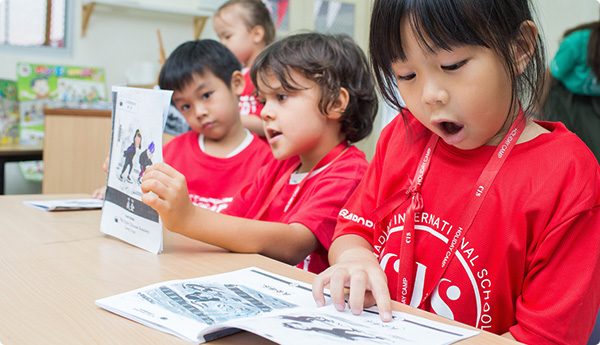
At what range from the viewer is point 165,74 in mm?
1706

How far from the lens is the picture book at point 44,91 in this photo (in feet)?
10.4

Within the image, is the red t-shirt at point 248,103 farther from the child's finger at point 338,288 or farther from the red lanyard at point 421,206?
the child's finger at point 338,288

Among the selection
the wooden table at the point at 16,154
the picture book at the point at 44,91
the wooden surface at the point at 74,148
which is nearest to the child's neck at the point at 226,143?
the wooden surface at the point at 74,148

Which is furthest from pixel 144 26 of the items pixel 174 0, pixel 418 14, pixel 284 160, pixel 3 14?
pixel 418 14

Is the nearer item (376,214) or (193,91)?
(376,214)

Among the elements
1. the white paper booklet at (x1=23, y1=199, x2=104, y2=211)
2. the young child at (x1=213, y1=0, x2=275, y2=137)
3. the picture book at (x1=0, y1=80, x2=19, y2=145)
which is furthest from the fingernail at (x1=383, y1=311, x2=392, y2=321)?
the picture book at (x1=0, y1=80, x2=19, y2=145)

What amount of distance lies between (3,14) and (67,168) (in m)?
1.17

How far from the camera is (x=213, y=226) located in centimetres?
99

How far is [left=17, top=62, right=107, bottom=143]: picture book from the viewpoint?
3.17m

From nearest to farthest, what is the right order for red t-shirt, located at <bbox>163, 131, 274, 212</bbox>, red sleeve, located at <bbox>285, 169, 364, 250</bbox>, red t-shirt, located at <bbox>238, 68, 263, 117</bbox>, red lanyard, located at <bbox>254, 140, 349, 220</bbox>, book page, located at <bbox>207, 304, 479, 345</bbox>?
book page, located at <bbox>207, 304, 479, 345</bbox> → red sleeve, located at <bbox>285, 169, 364, 250</bbox> → red lanyard, located at <bbox>254, 140, 349, 220</bbox> → red t-shirt, located at <bbox>163, 131, 274, 212</bbox> → red t-shirt, located at <bbox>238, 68, 263, 117</bbox>

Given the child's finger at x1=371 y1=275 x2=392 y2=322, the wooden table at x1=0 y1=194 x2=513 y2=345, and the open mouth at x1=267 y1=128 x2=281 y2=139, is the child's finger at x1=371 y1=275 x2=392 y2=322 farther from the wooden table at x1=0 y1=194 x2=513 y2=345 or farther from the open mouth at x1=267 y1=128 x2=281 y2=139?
the open mouth at x1=267 y1=128 x2=281 y2=139

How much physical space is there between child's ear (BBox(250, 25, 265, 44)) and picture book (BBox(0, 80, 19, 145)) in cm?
157

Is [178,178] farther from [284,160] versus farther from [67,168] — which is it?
[67,168]

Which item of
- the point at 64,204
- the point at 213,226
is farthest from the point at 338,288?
the point at 64,204
